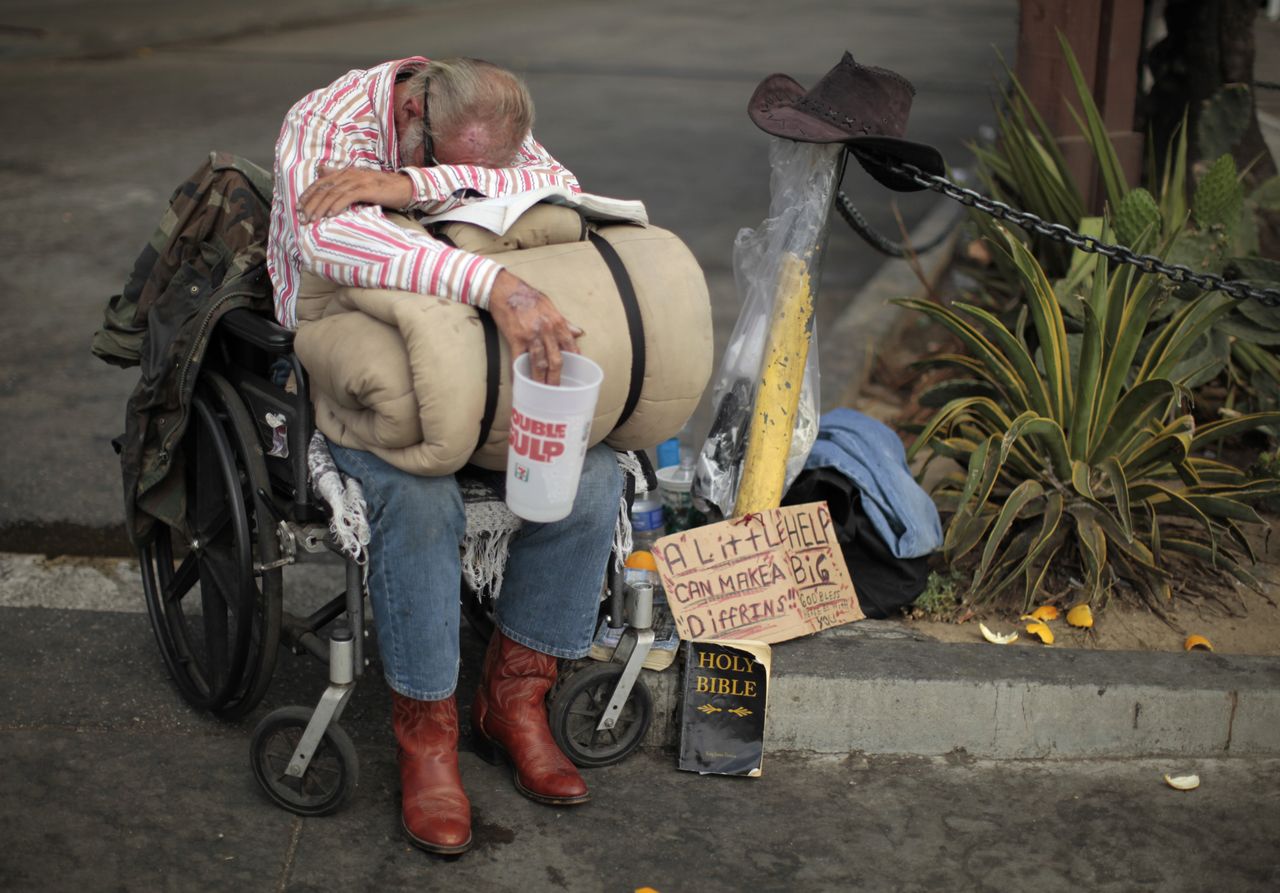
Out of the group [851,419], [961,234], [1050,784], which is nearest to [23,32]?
[961,234]

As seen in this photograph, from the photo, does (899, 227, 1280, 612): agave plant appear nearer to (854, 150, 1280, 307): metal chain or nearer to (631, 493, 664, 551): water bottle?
(854, 150, 1280, 307): metal chain

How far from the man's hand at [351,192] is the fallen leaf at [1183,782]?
1968 mm

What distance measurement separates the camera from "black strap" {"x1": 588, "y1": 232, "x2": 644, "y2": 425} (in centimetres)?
255

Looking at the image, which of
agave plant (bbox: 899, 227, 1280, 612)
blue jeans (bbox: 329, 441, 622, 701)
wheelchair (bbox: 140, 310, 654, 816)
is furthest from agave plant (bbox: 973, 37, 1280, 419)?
wheelchair (bbox: 140, 310, 654, 816)

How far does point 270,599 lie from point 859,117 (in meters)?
1.57

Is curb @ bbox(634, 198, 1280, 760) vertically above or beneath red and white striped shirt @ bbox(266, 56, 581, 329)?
beneath

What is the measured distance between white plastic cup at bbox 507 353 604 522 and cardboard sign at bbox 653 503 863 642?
0.68 metres

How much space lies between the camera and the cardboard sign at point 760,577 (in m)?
3.03

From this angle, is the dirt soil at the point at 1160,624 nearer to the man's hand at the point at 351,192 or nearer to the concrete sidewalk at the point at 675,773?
the concrete sidewalk at the point at 675,773

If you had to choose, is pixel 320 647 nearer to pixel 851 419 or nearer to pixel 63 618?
pixel 63 618

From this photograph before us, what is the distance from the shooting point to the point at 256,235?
291cm

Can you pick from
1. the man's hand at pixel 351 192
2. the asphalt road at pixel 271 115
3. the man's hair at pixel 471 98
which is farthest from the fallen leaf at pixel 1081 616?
the man's hand at pixel 351 192

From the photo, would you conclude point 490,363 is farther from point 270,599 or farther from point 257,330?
point 270,599

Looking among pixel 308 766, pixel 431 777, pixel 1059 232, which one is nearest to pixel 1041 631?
pixel 1059 232
